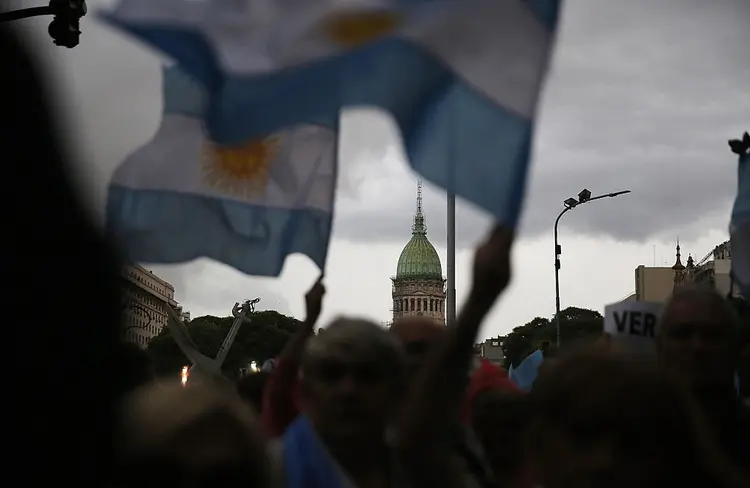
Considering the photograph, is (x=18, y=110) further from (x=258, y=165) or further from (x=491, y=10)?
(x=258, y=165)

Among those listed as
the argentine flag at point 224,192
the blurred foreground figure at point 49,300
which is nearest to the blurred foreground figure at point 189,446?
the blurred foreground figure at point 49,300

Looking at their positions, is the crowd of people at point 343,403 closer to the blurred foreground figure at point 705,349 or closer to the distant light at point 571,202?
the blurred foreground figure at point 705,349

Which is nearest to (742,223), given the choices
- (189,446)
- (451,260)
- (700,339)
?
(700,339)

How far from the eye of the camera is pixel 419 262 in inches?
4833

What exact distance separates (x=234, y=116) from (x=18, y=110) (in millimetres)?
2032

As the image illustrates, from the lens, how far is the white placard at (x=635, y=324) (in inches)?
173

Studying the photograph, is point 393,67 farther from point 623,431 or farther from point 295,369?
point 623,431

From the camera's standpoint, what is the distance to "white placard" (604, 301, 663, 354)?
439cm

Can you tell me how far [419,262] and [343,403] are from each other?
394 ft

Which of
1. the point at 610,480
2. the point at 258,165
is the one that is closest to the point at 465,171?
the point at 610,480

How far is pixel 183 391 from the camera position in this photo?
1.90 metres

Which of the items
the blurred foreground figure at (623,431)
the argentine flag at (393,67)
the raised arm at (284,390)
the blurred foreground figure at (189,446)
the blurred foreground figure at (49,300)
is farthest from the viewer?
the raised arm at (284,390)

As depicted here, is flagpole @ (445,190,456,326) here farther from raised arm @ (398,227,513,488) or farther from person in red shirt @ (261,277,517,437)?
raised arm @ (398,227,513,488)

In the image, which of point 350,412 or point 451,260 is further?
point 451,260
